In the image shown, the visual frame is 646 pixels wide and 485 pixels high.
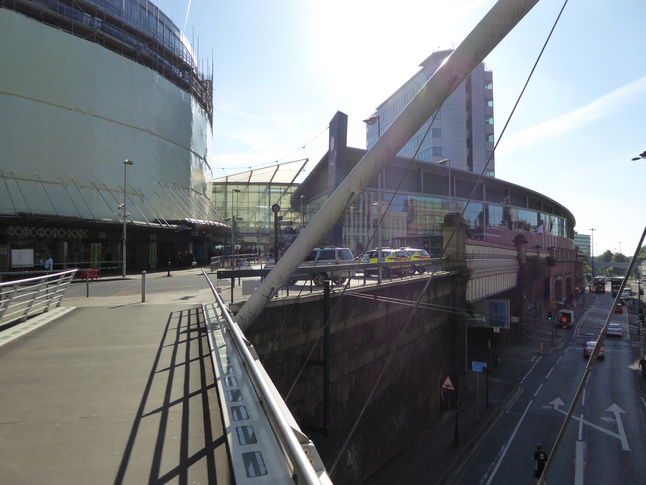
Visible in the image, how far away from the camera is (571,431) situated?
20047 mm

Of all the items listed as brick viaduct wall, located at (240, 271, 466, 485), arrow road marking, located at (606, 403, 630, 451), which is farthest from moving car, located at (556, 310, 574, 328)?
brick viaduct wall, located at (240, 271, 466, 485)

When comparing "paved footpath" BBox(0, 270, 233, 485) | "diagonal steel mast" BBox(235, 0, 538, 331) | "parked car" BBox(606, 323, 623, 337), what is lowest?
"parked car" BBox(606, 323, 623, 337)

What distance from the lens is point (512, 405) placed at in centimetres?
2294

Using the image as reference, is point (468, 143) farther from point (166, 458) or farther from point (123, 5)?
point (166, 458)

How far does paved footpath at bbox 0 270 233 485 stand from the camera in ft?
10.1

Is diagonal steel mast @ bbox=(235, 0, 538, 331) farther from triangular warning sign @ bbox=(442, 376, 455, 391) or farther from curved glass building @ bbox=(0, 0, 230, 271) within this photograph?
curved glass building @ bbox=(0, 0, 230, 271)

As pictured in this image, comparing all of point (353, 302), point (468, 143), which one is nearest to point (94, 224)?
point (353, 302)

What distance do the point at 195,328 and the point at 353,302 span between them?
270 inches

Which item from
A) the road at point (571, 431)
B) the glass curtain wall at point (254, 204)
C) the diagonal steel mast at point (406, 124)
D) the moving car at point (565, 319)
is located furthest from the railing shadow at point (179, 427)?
the glass curtain wall at point (254, 204)

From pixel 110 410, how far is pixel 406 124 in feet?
19.3

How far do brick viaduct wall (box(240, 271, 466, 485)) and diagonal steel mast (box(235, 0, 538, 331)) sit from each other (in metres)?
2.33

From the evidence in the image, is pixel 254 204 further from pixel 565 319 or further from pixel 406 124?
pixel 406 124

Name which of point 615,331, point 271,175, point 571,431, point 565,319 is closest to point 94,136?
point 271,175

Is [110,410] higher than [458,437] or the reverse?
higher
